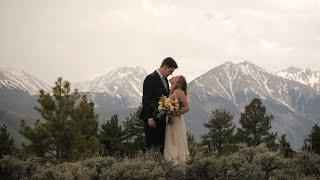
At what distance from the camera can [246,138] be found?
54.0 metres

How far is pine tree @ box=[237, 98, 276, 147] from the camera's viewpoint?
Result: 179 feet

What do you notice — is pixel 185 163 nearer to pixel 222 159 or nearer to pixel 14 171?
pixel 222 159

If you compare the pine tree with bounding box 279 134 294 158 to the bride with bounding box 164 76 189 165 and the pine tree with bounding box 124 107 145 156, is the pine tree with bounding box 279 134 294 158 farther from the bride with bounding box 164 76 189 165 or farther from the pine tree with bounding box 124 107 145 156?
the pine tree with bounding box 124 107 145 156

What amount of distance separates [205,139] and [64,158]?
82.7 ft

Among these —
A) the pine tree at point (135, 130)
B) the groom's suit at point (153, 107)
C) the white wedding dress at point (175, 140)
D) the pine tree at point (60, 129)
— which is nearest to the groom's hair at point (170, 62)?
the groom's suit at point (153, 107)

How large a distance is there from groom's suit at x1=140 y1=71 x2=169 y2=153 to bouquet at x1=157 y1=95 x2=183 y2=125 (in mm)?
197

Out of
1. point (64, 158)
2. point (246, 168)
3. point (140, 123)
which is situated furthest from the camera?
point (140, 123)

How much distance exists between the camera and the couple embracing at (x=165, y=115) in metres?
11.0

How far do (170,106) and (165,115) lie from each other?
41 centimetres

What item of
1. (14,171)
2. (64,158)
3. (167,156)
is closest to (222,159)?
(167,156)

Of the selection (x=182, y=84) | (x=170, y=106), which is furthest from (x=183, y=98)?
(x=170, y=106)

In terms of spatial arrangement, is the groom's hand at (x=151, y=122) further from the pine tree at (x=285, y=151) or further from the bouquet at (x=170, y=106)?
the pine tree at (x=285, y=151)

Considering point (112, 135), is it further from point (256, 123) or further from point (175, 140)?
point (175, 140)

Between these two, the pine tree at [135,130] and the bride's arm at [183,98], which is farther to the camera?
the pine tree at [135,130]
